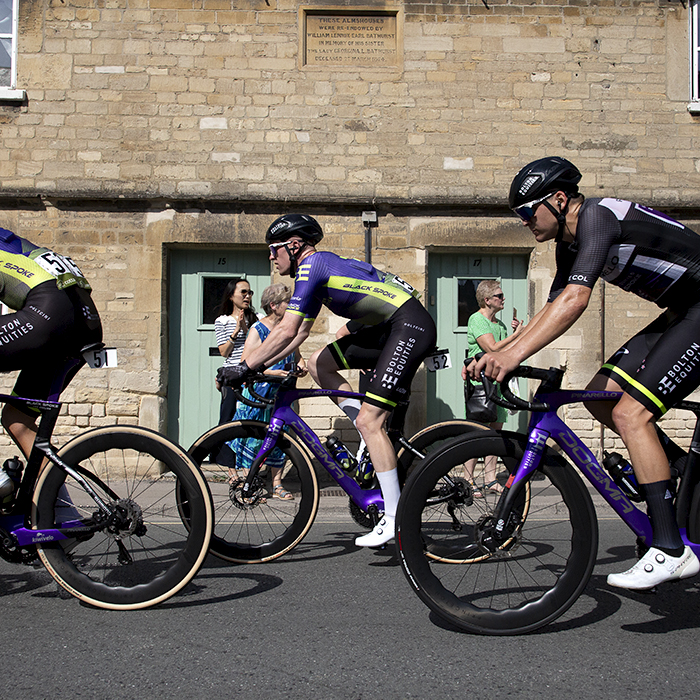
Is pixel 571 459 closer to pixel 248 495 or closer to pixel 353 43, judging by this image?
pixel 248 495

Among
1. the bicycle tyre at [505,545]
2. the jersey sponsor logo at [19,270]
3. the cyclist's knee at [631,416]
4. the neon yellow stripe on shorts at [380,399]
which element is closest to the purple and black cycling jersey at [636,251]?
the cyclist's knee at [631,416]

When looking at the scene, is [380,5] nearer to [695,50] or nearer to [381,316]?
[695,50]

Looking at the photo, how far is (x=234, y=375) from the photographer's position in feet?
12.4

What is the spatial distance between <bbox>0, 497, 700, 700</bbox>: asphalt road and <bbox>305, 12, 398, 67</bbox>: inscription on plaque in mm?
6771

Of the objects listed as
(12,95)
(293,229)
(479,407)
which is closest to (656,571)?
(293,229)

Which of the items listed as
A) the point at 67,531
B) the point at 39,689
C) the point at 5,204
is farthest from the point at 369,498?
the point at 5,204

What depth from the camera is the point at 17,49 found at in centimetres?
842

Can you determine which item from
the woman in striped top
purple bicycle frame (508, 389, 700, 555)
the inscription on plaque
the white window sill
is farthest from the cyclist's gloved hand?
the white window sill

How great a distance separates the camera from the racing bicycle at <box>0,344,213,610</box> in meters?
3.18

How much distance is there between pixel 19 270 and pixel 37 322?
299 mm

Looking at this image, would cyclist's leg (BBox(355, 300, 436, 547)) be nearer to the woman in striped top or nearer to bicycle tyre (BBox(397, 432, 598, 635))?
bicycle tyre (BBox(397, 432, 598, 635))

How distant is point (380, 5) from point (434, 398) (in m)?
4.85

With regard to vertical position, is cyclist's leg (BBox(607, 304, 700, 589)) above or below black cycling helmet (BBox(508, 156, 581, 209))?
below

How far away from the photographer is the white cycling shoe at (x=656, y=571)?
274cm
